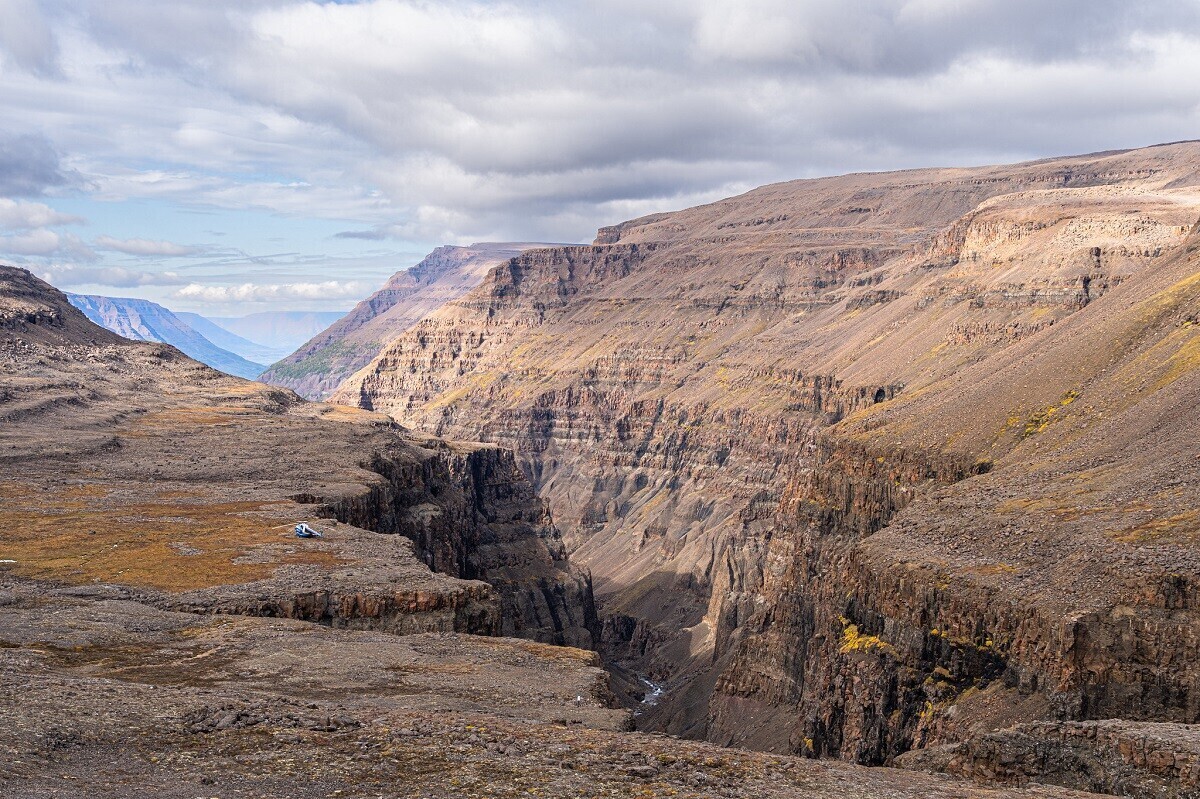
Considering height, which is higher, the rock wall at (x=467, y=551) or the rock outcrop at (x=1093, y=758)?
the rock outcrop at (x=1093, y=758)

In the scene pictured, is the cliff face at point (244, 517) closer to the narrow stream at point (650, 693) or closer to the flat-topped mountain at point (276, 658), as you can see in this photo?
the flat-topped mountain at point (276, 658)

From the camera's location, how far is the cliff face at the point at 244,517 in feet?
253

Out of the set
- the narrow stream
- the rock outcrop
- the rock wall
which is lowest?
the narrow stream

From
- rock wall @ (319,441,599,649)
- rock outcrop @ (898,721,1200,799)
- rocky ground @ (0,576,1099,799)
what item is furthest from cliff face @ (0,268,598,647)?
rock outcrop @ (898,721,1200,799)

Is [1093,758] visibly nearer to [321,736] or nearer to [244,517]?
[321,736]

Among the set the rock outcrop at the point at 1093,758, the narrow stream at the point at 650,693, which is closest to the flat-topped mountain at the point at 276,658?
the rock outcrop at the point at 1093,758

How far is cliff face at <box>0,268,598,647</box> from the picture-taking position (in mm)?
77000

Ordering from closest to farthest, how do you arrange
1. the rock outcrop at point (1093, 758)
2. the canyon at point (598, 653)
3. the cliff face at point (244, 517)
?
the canyon at point (598, 653) < the rock outcrop at point (1093, 758) < the cliff face at point (244, 517)

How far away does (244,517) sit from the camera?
101875 mm

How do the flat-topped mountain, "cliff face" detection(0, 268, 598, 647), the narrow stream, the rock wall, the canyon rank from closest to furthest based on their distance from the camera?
the flat-topped mountain
the canyon
"cliff face" detection(0, 268, 598, 647)
the rock wall
the narrow stream

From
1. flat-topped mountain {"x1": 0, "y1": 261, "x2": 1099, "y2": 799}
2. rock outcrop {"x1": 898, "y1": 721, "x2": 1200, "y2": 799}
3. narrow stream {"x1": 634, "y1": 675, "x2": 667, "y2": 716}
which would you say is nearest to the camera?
flat-topped mountain {"x1": 0, "y1": 261, "x2": 1099, "y2": 799}

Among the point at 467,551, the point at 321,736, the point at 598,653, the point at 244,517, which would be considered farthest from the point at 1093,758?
the point at 467,551

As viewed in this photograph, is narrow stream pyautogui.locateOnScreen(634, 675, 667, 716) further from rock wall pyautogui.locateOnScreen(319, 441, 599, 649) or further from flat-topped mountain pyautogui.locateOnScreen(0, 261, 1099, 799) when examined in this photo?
flat-topped mountain pyautogui.locateOnScreen(0, 261, 1099, 799)

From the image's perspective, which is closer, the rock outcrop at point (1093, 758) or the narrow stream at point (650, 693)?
the rock outcrop at point (1093, 758)
